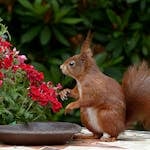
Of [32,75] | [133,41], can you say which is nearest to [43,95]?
[32,75]

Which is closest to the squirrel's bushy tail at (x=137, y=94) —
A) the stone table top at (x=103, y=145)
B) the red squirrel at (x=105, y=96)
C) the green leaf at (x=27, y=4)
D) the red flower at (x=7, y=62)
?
the red squirrel at (x=105, y=96)

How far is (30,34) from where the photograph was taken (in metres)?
5.91

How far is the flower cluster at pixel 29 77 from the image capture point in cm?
426

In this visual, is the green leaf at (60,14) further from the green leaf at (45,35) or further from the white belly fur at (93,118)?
the white belly fur at (93,118)

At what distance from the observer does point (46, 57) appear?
19.7 ft

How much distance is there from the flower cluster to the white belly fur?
168 millimetres

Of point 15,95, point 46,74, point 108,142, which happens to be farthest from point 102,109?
point 46,74

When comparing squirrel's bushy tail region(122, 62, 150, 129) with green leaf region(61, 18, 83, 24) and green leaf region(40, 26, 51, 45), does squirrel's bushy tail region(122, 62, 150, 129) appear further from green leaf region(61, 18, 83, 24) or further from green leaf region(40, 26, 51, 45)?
green leaf region(40, 26, 51, 45)

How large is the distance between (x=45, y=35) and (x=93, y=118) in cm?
165

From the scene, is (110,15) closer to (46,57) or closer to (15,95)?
(46,57)

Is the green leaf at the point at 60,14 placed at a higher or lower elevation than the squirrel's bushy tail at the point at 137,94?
higher

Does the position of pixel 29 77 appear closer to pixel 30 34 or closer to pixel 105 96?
pixel 105 96

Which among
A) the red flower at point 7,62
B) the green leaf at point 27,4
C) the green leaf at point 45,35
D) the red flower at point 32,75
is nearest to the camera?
the red flower at point 7,62

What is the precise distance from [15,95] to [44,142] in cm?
37
